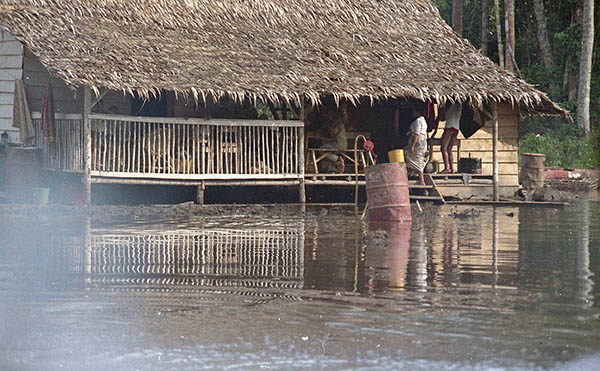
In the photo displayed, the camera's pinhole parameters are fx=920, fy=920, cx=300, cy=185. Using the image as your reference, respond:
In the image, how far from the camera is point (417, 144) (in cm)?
1631

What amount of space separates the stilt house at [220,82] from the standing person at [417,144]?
2.19ft

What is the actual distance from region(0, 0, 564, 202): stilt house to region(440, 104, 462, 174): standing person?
36 cm

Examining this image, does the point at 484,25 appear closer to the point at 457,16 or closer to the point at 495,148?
the point at 457,16

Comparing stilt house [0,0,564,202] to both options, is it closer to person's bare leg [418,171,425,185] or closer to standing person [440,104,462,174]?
standing person [440,104,462,174]

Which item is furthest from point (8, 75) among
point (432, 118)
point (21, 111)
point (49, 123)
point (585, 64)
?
point (585, 64)

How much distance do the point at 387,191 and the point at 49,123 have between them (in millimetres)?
6230

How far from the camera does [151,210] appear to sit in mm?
14164

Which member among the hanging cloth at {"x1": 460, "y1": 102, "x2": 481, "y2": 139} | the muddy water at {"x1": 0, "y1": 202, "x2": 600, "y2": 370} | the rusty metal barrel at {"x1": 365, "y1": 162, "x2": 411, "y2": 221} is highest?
the hanging cloth at {"x1": 460, "y1": 102, "x2": 481, "y2": 139}

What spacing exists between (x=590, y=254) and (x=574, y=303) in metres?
3.12

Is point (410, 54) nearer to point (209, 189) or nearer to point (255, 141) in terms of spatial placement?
point (255, 141)

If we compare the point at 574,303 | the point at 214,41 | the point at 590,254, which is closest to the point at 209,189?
the point at 214,41

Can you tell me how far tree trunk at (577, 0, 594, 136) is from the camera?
24.4 metres

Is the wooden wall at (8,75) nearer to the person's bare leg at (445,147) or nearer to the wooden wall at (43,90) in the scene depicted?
the wooden wall at (43,90)

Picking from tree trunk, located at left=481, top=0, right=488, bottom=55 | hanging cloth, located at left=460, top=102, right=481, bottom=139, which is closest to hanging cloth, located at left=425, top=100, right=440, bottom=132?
hanging cloth, located at left=460, top=102, right=481, bottom=139
